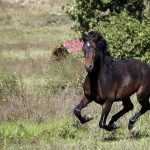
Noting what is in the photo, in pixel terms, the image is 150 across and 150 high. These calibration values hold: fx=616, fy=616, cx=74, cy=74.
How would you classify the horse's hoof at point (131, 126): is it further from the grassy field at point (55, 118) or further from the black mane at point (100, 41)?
the black mane at point (100, 41)

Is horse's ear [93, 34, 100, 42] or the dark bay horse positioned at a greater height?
horse's ear [93, 34, 100, 42]

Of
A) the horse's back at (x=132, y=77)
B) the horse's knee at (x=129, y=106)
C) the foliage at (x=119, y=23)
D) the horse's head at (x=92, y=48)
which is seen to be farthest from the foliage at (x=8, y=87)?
the horse's head at (x=92, y=48)

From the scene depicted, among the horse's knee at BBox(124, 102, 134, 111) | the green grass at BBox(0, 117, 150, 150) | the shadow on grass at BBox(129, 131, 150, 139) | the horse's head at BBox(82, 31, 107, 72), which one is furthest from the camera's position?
the horse's knee at BBox(124, 102, 134, 111)

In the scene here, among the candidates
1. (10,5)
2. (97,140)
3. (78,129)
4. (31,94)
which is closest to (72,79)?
(31,94)

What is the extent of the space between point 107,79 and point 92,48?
82 centimetres

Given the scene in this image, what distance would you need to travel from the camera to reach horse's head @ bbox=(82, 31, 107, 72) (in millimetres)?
10844

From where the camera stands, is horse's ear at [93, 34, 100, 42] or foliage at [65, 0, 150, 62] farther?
foliage at [65, 0, 150, 62]

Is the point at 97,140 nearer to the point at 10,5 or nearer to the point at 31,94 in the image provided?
the point at 31,94

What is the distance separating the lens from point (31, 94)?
15.9 meters

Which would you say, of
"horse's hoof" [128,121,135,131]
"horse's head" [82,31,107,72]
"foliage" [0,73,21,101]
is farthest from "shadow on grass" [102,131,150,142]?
"foliage" [0,73,21,101]

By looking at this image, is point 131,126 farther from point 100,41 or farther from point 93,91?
point 100,41

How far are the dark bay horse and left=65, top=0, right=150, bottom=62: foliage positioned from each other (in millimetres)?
7813

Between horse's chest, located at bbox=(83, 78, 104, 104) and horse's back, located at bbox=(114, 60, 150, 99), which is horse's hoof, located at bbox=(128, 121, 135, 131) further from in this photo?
horse's chest, located at bbox=(83, 78, 104, 104)

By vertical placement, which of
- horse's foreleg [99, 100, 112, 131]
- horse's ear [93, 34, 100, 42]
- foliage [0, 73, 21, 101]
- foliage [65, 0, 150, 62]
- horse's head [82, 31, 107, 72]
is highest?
horse's ear [93, 34, 100, 42]
